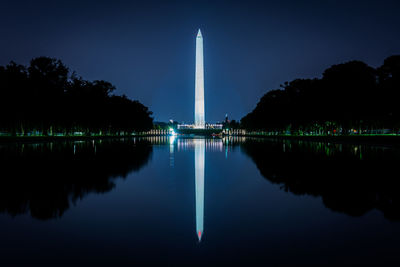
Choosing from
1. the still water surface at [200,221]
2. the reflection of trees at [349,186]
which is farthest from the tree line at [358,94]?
the still water surface at [200,221]

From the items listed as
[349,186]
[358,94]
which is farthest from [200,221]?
[358,94]

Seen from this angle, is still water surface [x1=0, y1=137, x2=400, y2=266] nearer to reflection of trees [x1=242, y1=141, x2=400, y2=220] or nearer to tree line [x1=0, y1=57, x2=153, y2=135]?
reflection of trees [x1=242, y1=141, x2=400, y2=220]

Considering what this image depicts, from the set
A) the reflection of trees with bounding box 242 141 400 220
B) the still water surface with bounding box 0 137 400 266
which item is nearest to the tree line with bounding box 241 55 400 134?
the reflection of trees with bounding box 242 141 400 220

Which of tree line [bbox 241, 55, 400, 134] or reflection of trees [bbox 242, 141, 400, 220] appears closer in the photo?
reflection of trees [bbox 242, 141, 400, 220]

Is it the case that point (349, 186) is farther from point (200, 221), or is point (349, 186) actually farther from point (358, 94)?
point (358, 94)

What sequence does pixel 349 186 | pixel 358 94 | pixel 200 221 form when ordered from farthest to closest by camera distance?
pixel 358 94 → pixel 349 186 → pixel 200 221

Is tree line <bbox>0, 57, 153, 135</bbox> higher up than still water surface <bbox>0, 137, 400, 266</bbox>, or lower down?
higher up

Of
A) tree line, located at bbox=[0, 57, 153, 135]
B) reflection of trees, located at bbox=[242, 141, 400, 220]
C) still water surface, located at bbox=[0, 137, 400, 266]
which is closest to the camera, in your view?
still water surface, located at bbox=[0, 137, 400, 266]

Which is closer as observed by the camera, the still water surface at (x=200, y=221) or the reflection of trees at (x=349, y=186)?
the still water surface at (x=200, y=221)

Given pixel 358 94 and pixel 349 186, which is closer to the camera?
pixel 349 186

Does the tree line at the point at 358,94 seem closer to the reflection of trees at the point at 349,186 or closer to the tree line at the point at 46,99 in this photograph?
the reflection of trees at the point at 349,186

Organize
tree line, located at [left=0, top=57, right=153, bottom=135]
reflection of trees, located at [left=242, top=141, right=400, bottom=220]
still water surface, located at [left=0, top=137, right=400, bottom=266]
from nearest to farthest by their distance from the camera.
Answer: still water surface, located at [left=0, top=137, right=400, bottom=266]
reflection of trees, located at [left=242, top=141, right=400, bottom=220]
tree line, located at [left=0, top=57, right=153, bottom=135]

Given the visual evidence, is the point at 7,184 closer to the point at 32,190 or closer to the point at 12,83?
the point at 32,190

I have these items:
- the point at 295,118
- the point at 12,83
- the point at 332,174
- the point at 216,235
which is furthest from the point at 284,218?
the point at 295,118
